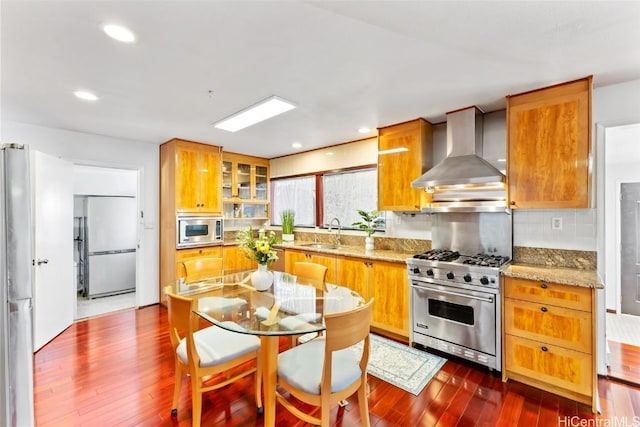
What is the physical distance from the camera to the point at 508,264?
8.80 feet

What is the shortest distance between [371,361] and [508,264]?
1.60 m

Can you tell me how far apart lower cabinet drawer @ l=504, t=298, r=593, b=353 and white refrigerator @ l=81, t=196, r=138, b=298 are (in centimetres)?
532

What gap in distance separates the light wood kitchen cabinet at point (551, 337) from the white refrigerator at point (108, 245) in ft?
17.5

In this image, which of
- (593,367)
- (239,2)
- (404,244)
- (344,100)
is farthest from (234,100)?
(593,367)

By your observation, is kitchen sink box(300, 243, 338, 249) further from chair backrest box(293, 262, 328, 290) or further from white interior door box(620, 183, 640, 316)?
white interior door box(620, 183, 640, 316)

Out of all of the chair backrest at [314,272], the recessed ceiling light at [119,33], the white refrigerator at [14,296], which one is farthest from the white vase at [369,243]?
the white refrigerator at [14,296]

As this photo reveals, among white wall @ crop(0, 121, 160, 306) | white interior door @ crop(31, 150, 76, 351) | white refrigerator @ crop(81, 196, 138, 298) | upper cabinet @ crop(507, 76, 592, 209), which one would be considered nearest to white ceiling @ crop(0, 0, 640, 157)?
upper cabinet @ crop(507, 76, 592, 209)

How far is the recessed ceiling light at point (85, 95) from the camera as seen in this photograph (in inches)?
95.6

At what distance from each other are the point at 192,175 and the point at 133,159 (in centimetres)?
87

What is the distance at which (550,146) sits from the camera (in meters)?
2.40

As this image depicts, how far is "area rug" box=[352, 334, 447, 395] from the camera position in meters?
2.37

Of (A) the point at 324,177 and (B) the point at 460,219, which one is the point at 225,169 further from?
(B) the point at 460,219

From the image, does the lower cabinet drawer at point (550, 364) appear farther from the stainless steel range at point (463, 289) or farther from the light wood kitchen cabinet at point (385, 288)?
the light wood kitchen cabinet at point (385, 288)

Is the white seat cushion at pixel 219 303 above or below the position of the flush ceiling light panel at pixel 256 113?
below
